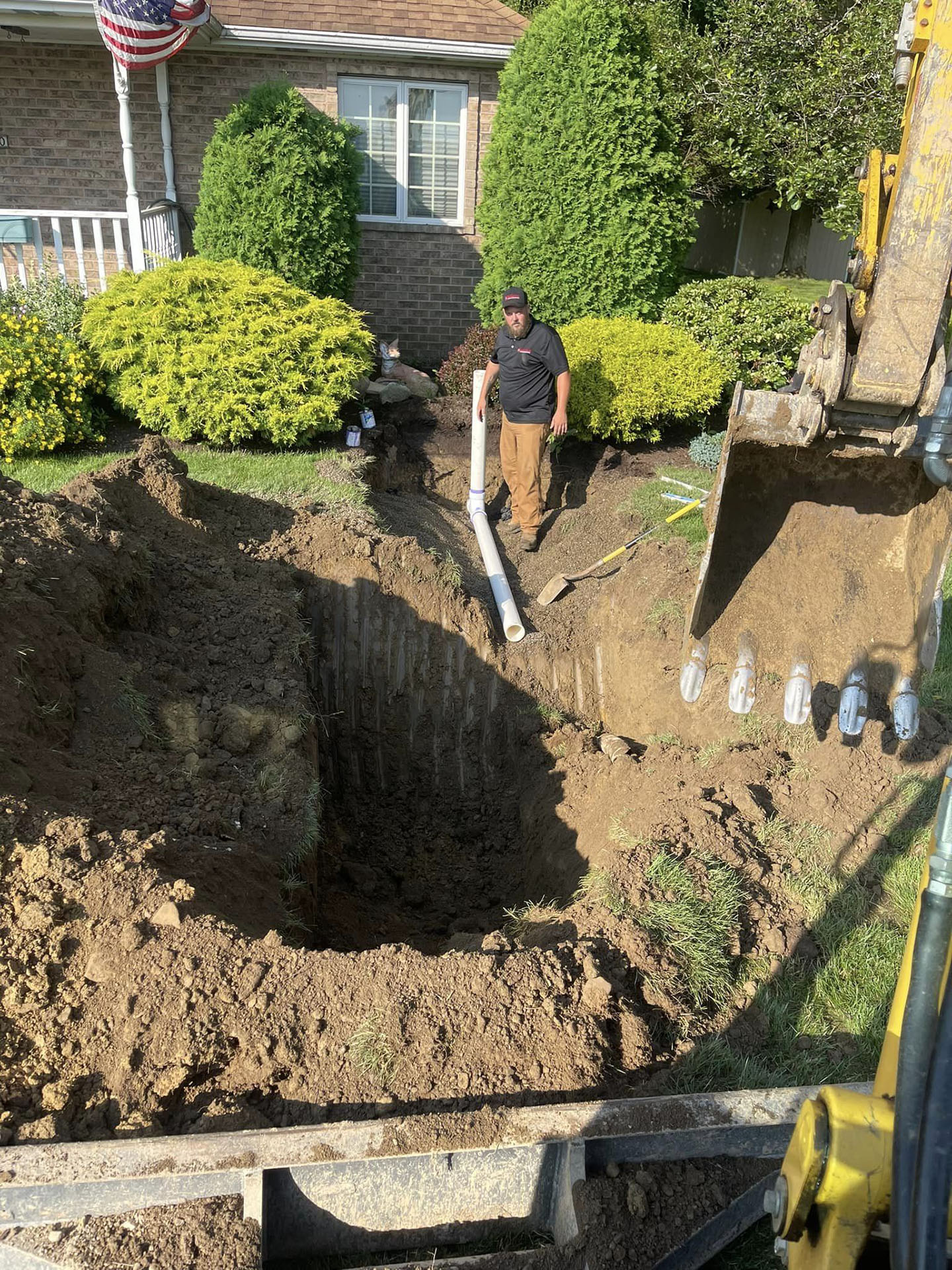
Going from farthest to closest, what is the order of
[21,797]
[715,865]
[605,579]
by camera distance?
[605,579], [715,865], [21,797]

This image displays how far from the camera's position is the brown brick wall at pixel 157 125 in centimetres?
1122

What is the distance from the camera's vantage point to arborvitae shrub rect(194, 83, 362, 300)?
32.8ft

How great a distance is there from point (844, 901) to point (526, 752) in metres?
2.38

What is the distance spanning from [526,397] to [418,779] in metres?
3.62

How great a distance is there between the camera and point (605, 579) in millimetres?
7145

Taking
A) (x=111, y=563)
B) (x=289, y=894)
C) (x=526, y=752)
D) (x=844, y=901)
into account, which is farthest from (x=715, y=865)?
(x=111, y=563)

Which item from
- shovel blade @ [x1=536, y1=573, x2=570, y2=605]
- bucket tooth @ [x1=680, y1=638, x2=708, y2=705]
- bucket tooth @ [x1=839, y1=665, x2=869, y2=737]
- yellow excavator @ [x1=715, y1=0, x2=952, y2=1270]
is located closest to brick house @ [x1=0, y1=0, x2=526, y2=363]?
shovel blade @ [x1=536, y1=573, x2=570, y2=605]

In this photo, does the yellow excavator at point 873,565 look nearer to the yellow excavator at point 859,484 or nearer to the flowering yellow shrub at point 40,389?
the yellow excavator at point 859,484

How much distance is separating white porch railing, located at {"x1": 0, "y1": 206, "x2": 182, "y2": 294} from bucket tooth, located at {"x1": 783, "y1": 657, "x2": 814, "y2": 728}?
8.35 meters

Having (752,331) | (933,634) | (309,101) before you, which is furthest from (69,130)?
(933,634)

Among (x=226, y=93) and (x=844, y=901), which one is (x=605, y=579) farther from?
(x=226, y=93)

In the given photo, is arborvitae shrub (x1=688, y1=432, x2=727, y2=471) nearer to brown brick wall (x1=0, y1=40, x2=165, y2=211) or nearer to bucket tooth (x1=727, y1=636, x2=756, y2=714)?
bucket tooth (x1=727, y1=636, x2=756, y2=714)

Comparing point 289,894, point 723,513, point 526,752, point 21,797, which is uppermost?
point 723,513

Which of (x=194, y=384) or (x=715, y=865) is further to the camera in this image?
(x=194, y=384)
